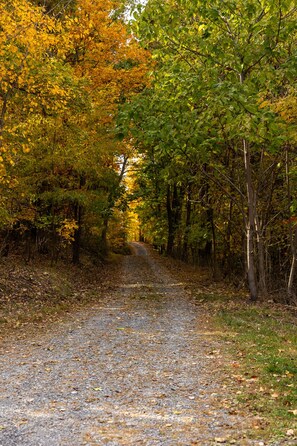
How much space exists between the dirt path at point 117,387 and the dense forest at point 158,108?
425 cm

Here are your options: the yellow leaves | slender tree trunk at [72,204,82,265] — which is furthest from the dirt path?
slender tree trunk at [72,204,82,265]

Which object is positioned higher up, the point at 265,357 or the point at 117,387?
the point at 265,357

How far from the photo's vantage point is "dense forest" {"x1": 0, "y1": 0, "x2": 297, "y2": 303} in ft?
32.9

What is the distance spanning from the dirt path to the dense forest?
425cm

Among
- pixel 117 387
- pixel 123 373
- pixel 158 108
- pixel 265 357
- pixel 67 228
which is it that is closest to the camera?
pixel 117 387

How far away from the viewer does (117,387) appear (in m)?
6.45

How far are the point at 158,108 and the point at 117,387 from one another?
307 inches

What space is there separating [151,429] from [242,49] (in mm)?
9105

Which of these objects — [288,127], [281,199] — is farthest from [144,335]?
[281,199]

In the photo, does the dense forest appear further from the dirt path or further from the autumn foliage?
the dirt path

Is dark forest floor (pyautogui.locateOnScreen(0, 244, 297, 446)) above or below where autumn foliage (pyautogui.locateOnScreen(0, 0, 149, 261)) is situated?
below

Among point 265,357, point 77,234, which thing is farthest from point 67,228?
point 265,357

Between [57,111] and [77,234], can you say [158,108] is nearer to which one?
[57,111]

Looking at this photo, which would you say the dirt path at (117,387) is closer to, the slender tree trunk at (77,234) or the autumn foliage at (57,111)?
the autumn foliage at (57,111)
